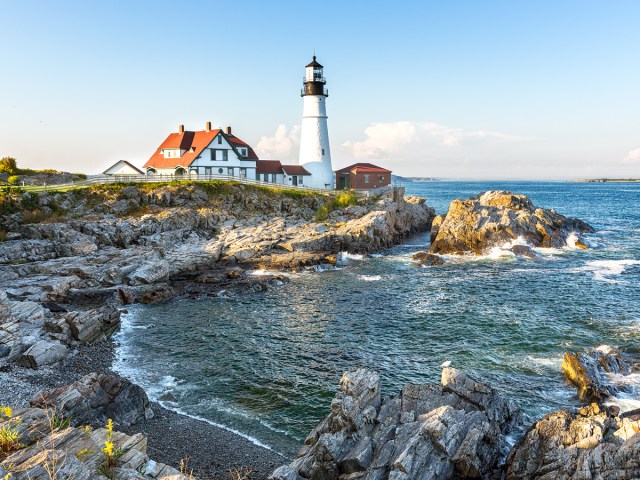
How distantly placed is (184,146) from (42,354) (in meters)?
52.5

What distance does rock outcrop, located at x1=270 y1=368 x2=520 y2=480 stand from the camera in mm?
14328

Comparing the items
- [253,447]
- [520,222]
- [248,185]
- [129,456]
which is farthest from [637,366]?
[248,185]

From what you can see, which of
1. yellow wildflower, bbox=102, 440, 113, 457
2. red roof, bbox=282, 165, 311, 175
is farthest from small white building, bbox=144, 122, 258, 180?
yellow wildflower, bbox=102, 440, 113, 457

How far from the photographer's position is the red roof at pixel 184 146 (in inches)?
2766

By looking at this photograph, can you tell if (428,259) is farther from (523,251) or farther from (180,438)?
(180,438)

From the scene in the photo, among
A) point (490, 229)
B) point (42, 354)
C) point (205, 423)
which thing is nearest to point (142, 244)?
point (42, 354)

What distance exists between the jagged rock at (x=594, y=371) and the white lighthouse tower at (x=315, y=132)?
58.7 meters

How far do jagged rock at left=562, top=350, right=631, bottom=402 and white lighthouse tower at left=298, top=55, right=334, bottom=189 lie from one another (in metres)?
58.7

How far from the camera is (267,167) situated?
3093 inches

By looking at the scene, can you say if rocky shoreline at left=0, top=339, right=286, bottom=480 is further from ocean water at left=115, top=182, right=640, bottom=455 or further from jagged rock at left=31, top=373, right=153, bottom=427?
ocean water at left=115, top=182, right=640, bottom=455

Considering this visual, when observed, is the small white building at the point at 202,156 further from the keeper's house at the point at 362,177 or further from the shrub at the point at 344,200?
the keeper's house at the point at 362,177

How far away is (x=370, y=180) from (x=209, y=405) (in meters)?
65.0

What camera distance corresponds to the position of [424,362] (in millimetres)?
25266

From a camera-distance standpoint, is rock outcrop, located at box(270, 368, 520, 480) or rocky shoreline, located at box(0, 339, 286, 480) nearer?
rock outcrop, located at box(270, 368, 520, 480)
